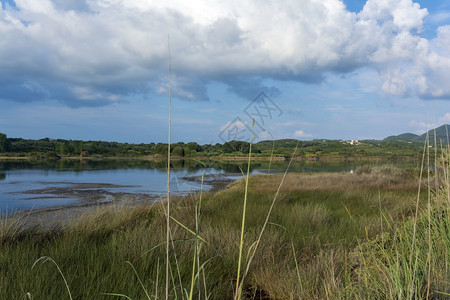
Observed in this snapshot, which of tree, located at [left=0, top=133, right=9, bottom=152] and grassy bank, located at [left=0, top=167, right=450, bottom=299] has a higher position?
tree, located at [left=0, top=133, right=9, bottom=152]

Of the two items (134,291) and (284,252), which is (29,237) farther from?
(284,252)

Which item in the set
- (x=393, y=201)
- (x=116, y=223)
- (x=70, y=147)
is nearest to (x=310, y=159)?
(x=70, y=147)

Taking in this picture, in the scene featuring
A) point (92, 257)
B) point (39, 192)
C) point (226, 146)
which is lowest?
point (39, 192)

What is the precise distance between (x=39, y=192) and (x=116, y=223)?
1661 cm

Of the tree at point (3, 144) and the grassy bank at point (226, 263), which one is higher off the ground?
the tree at point (3, 144)

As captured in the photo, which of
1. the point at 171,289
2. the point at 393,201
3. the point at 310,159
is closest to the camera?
the point at 171,289

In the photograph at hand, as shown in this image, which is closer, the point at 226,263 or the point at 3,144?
the point at 226,263

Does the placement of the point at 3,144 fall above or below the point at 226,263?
above

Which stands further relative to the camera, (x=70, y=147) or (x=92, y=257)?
(x=70, y=147)

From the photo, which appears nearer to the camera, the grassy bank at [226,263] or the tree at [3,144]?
the grassy bank at [226,263]

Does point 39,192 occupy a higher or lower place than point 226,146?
lower

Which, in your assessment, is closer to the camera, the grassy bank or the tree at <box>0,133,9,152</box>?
the grassy bank

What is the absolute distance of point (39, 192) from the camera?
19344 millimetres

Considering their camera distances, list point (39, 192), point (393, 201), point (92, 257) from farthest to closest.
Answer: point (39, 192) → point (393, 201) → point (92, 257)
